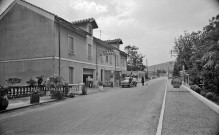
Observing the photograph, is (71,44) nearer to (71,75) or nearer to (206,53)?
(71,75)

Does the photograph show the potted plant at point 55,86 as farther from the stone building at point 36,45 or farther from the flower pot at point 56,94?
the stone building at point 36,45

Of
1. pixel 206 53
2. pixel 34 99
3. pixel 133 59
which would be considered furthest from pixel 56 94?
pixel 133 59

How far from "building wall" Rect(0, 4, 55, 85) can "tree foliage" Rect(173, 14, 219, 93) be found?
13.2 metres

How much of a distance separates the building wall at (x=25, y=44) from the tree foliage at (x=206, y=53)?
43.2 feet

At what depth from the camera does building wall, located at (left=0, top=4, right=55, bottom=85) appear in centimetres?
1728

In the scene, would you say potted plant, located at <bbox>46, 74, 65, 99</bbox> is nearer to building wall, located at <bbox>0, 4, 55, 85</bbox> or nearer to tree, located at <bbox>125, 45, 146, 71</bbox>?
building wall, located at <bbox>0, 4, 55, 85</bbox>

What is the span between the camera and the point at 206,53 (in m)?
7.77

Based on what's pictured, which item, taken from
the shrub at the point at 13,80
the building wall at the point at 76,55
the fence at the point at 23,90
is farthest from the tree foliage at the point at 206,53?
the shrub at the point at 13,80

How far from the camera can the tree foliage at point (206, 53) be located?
6820mm

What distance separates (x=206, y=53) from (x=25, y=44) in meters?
16.9

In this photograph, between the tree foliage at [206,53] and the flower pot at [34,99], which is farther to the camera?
the flower pot at [34,99]

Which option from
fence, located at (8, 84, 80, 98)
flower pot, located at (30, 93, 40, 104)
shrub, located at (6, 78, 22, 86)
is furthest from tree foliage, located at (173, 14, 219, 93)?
shrub, located at (6, 78, 22, 86)

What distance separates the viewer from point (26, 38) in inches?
723

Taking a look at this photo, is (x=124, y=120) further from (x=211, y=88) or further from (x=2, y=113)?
(x=211, y=88)
